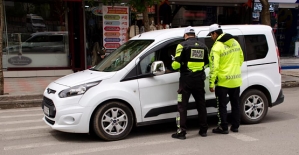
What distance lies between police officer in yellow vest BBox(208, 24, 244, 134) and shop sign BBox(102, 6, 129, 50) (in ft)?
27.6

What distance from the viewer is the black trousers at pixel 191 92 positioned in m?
5.60

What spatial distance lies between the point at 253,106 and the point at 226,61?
132cm

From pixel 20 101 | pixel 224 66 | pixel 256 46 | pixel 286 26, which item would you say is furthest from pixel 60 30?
pixel 286 26

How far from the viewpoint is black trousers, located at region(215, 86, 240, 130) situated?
5.93 metres

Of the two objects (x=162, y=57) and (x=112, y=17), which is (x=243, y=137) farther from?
(x=112, y=17)

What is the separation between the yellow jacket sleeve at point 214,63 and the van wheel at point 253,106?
114 centimetres

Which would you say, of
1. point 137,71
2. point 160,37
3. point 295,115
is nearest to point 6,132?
point 137,71

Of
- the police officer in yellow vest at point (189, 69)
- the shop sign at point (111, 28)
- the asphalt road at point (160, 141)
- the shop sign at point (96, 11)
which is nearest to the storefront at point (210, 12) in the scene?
the shop sign at point (111, 28)

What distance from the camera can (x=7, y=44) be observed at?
13.2 m

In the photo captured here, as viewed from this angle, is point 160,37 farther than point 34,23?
No

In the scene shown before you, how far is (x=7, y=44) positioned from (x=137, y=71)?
905 centimetres

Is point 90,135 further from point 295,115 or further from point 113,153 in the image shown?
point 295,115

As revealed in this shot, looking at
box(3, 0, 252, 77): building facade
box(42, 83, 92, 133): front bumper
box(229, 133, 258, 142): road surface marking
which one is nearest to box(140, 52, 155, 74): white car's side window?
box(42, 83, 92, 133): front bumper

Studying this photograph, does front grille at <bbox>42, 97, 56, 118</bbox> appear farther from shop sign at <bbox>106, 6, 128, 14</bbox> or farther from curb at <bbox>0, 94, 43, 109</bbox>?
shop sign at <bbox>106, 6, 128, 14</bbox>
